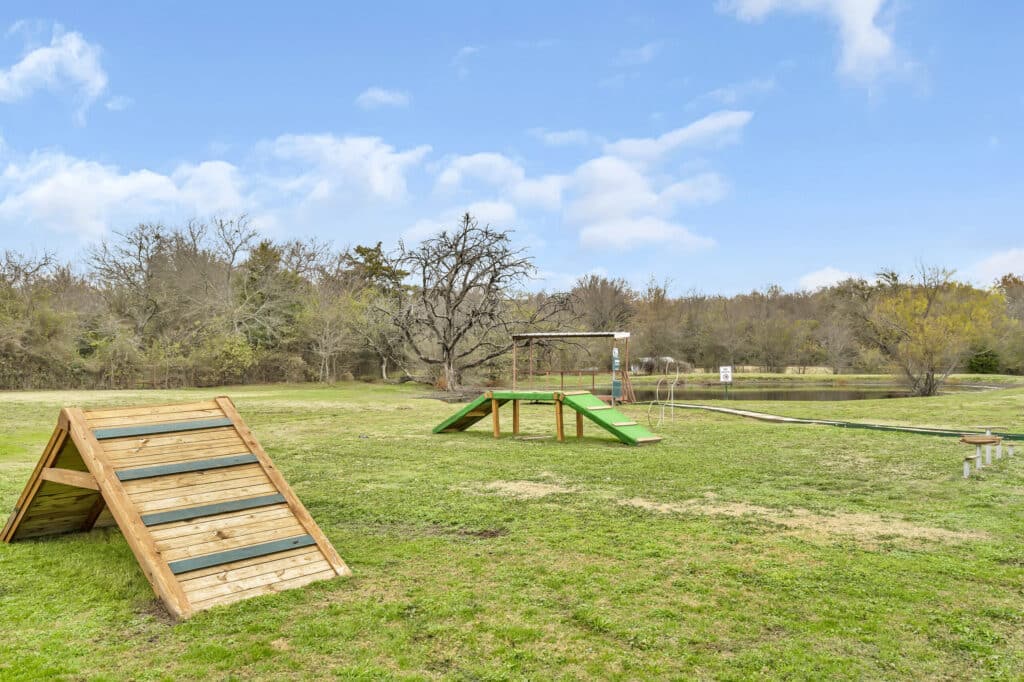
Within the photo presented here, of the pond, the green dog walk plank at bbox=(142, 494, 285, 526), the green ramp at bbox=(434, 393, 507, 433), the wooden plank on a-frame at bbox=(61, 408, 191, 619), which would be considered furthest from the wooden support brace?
the pond

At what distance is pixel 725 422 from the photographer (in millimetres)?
15508

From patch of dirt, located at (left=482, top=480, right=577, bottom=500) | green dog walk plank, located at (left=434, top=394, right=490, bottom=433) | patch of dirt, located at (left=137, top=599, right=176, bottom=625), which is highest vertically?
green dog walk plank, located at (left=434, top=394, right=490, bottom=433)

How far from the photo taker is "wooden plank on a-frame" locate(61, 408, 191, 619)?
13.8 feet

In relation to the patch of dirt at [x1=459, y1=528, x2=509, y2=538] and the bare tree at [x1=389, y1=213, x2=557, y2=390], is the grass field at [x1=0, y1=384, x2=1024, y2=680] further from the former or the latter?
the bare tree at [x1=389, y1=213, x2=557, y2=390]

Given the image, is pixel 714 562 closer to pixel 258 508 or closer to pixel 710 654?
pixel 710 654

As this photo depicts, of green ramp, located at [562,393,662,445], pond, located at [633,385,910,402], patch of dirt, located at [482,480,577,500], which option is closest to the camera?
patch of dirt, located at [482,480,577,500]

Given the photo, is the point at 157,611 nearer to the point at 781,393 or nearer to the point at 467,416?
the point at 467,416

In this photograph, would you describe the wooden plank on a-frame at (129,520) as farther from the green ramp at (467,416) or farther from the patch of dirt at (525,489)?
the green ramp at (467,416)

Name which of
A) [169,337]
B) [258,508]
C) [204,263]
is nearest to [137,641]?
[258,508]

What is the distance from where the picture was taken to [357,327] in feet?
111

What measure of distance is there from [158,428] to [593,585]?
10.9 feet

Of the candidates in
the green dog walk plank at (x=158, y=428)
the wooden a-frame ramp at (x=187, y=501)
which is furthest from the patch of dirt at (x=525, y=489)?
the green dog walk plank at (x=158, y=428)

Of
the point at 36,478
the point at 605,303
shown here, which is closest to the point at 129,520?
the point at 36,478

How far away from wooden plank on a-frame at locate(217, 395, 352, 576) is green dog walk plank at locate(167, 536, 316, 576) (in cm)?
8
